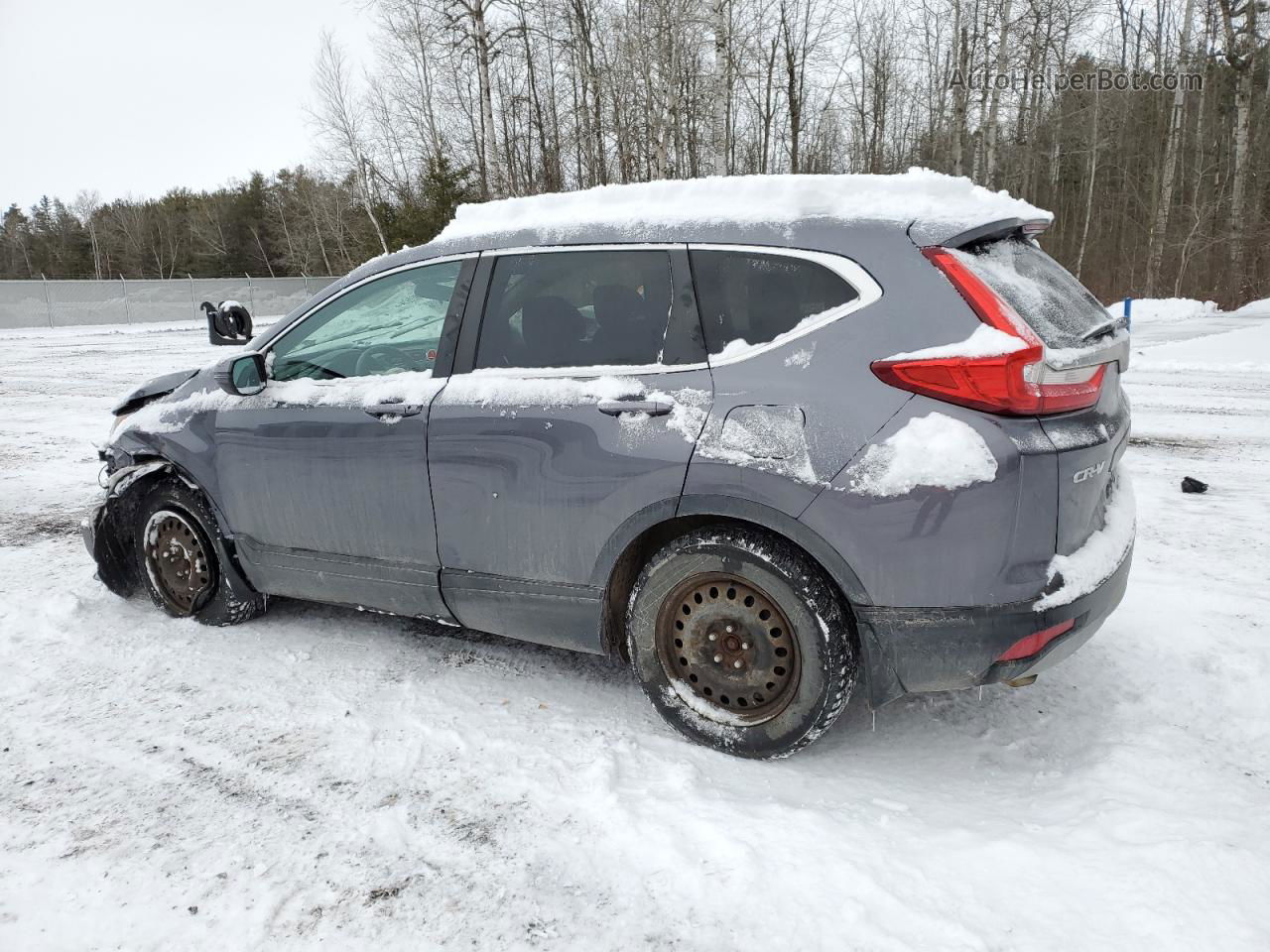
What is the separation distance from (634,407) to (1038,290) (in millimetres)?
1351

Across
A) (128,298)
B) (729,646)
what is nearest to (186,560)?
(729,646)

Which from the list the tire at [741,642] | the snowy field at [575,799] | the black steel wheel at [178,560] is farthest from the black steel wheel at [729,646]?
the black steel wheel at [178,560]

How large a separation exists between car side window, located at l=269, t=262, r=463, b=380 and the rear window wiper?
230 centimetres

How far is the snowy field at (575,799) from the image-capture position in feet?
7.15

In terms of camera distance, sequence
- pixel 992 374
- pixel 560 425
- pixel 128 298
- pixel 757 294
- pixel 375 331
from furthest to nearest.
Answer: pixel 128 298
pixel 375 331
pixel 560 425
pixel 757 294
pixel 992 374

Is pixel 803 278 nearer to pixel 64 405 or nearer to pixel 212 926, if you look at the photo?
pixel 212 926

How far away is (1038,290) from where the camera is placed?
271 centimetres

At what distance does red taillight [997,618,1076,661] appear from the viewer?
248 cm

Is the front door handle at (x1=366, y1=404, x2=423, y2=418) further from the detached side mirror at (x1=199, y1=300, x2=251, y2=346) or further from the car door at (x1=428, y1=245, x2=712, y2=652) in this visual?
the detached side mirror at (x1=199, y1=300, x2=251, y2=346)

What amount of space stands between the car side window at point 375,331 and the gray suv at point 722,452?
0.01 m

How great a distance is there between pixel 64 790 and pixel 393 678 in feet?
3.86

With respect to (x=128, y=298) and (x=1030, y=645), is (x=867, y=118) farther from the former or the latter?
(x=1030, y=645)

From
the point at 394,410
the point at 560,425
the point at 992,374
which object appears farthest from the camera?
the point at 394,410

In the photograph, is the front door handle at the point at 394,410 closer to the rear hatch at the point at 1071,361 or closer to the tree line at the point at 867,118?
the rear hatch at the point at 1071,361
